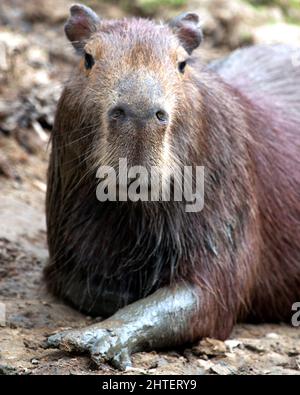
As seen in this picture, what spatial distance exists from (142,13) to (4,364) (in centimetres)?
898

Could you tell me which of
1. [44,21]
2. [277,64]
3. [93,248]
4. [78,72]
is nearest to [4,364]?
[93,248]

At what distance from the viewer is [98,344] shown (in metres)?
5.10

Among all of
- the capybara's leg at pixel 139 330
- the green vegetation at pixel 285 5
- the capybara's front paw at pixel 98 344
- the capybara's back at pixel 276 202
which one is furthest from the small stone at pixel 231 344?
the green vegetation at pixel 285 5

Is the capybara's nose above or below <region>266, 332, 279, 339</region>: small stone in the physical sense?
above

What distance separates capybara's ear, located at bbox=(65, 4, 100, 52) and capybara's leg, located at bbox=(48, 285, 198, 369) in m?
1.69

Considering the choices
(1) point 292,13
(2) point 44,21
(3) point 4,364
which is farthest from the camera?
(1) point 292,13

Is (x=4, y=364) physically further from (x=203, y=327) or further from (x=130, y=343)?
(x=203, y=327)

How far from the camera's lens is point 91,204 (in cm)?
593

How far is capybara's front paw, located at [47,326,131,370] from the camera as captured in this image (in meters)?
5.07

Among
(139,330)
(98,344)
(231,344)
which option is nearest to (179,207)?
(139,330)

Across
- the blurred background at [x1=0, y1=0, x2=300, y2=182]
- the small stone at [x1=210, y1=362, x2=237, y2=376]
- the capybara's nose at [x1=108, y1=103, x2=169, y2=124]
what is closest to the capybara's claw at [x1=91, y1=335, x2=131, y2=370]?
the small stone at [x1=210, y1=362, x2=237, y2=376]

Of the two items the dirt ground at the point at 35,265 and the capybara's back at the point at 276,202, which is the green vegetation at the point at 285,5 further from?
the capybara's back at the point at 276,202

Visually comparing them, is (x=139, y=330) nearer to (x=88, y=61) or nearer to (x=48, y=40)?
(x=88, y=61)

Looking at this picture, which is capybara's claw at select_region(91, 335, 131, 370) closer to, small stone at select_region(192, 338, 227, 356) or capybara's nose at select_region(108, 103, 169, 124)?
small stone at select_region(192, 338, 227, 356)
